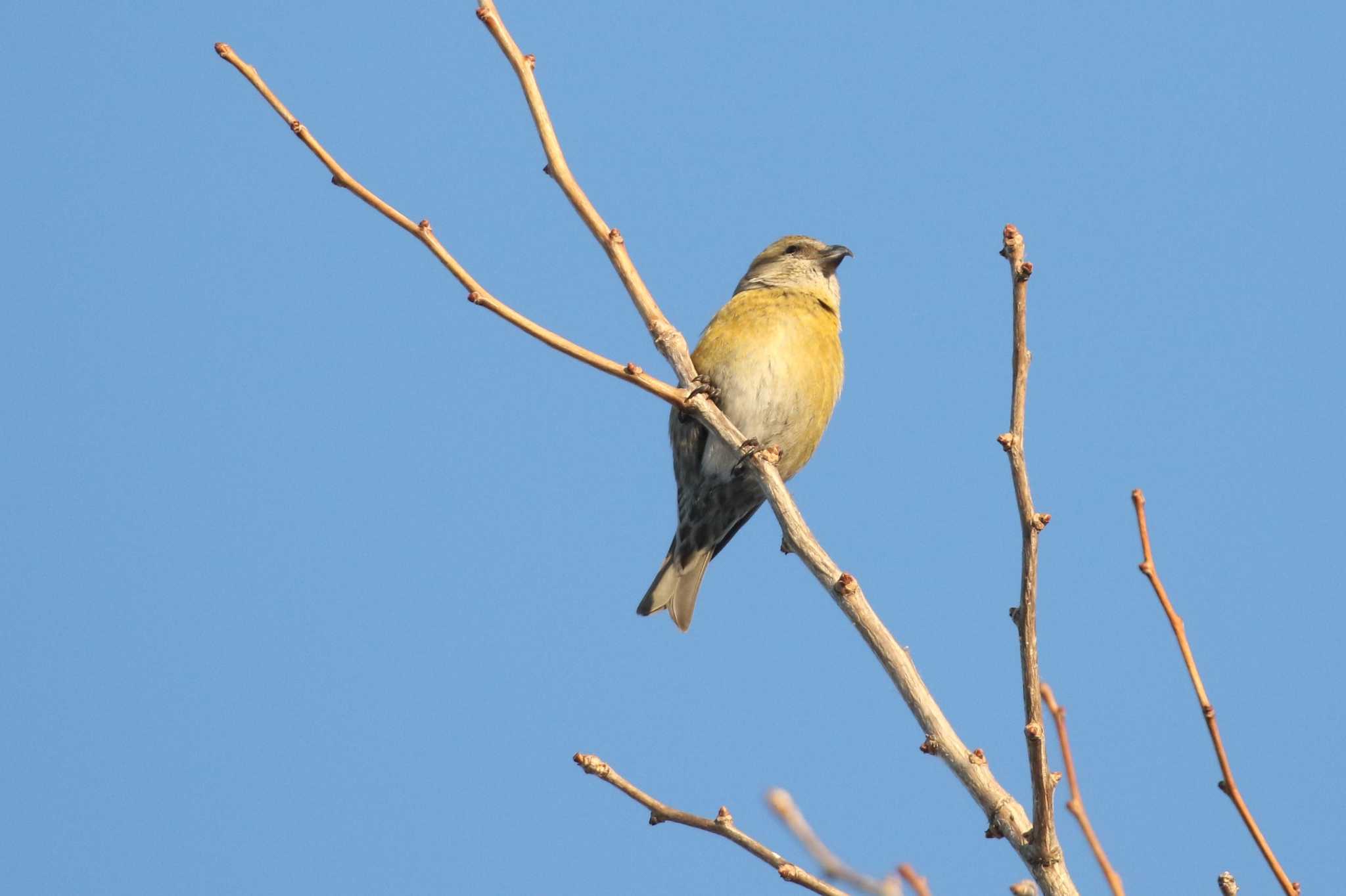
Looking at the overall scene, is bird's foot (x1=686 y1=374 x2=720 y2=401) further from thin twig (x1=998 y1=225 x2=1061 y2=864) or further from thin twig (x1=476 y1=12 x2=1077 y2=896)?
thin twig (x1=998 y1=225 x2=1061 y2=864)

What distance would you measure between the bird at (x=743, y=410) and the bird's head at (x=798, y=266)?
0.80ft

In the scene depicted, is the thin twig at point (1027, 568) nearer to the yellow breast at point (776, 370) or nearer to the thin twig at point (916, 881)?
the thin twig at point (916, 881)

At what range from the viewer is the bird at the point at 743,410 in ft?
19.6

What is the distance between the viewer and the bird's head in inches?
274

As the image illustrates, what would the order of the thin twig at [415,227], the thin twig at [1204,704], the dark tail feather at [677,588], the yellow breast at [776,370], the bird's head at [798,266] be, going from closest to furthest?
1. the thin twig at [1204,704]
2. the thin twig at [415,227]
3. the yellow breast at [776,370]
4. the dark tail feather at [677,588]
5. the bird's head at [798,266]

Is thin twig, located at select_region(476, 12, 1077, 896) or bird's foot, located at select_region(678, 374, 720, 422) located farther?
bird's foot, located at select_region(678, 374, 720, 422)

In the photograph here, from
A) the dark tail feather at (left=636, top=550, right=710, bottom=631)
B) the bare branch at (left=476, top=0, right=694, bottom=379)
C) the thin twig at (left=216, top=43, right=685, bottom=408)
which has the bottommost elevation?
the thin twig at (left=216, top=43, right=685, bottom=408)

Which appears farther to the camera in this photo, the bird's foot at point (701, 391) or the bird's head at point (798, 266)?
the bird's head at point (798, 266)

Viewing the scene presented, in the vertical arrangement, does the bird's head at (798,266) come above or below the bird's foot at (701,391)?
above

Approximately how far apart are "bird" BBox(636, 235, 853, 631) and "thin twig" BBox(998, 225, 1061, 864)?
3012mm

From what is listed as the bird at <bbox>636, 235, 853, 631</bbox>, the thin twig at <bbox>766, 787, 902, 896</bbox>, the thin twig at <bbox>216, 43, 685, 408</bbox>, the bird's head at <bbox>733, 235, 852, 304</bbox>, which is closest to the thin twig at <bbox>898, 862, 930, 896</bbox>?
the thin twig at <bbox>766, 787, 902, 896</bbox>

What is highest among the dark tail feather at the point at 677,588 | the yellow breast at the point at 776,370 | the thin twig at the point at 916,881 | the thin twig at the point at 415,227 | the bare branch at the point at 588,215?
the yellow breast at the point at 776,370

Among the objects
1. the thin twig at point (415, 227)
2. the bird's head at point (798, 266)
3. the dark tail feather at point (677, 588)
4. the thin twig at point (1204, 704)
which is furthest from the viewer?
the bird's head at point (798, 266)

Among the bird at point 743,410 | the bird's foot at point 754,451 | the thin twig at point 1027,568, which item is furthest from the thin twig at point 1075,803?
the bird at point 743,410
